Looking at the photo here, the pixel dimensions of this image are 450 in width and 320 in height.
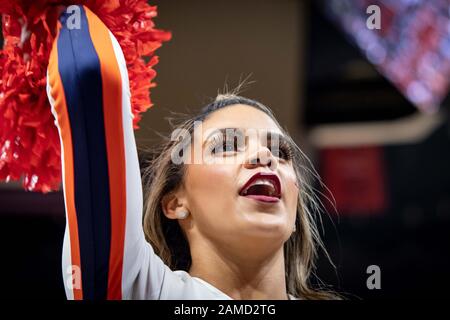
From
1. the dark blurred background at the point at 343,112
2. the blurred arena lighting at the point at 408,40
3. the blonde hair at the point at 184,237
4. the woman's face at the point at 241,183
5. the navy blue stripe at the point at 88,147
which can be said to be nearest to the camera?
the navy blue stripe at the point at 88,147

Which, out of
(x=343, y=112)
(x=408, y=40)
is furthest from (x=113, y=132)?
(x=343, y=112)

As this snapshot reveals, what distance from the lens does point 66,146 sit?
3.49 feet

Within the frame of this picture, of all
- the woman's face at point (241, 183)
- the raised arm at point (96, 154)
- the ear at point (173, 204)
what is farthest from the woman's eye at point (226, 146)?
the raised arm at point (96, 154)

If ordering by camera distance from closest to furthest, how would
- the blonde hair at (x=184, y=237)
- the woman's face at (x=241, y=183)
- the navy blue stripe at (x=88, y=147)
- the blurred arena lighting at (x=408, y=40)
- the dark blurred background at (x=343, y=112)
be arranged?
the navy blue stripe at (x=88, y=147), the woman's face at (x=241, y=183), the blonde hair at (x=184, y=237), the dark blurred background at (x=343, y=112), the blurred arena lighting at (x=408, y=40)

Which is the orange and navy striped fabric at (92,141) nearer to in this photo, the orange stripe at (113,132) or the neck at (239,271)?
the orange stripe at (113,132)

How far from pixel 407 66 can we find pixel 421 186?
3.22 ft

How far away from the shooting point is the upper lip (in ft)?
4.06

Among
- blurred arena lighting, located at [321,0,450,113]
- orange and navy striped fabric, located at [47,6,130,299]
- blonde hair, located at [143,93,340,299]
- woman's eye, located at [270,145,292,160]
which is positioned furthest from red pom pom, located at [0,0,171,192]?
blurred arena lighting, located at [321,0,450,113]

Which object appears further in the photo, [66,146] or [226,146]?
[226,146]

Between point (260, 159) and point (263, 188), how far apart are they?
0.06 metres

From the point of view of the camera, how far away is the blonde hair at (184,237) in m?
1.33

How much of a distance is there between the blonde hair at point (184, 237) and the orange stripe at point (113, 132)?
0.77 ft

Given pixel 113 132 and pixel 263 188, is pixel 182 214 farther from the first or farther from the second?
pixel 113 132

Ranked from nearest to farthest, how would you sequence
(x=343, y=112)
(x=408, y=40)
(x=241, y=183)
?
(x=241, y=183)
(x=408, y=40)
(x=343, y=112)
